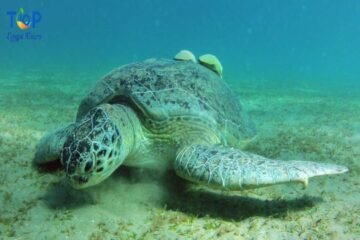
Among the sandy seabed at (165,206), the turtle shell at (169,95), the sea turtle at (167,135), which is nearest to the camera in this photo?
the sandy seabed at (165,206)

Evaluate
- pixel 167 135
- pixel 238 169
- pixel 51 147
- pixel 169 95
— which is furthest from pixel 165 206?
pixel 51 147

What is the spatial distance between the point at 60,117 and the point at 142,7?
548ft

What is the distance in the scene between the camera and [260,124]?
27.0ft

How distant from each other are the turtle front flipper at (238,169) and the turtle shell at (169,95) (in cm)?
75

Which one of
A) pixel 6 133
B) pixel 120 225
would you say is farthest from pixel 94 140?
pixel 6 133

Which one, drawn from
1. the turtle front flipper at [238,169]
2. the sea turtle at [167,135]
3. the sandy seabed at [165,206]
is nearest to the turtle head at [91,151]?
the sea turtle at [167,135]

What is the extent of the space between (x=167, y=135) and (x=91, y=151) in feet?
4.15

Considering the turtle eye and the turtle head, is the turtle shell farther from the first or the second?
the turtle eye

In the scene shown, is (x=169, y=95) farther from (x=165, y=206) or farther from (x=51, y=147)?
(x=51, y=147)

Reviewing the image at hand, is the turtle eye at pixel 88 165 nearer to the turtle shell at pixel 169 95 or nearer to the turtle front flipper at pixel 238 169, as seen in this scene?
the turtle front flipper at pixel 238 169

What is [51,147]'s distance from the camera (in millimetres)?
4453

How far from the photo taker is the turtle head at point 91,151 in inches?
128

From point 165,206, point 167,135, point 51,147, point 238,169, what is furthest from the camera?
point 51,147

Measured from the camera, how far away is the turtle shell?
4387 millimetres
